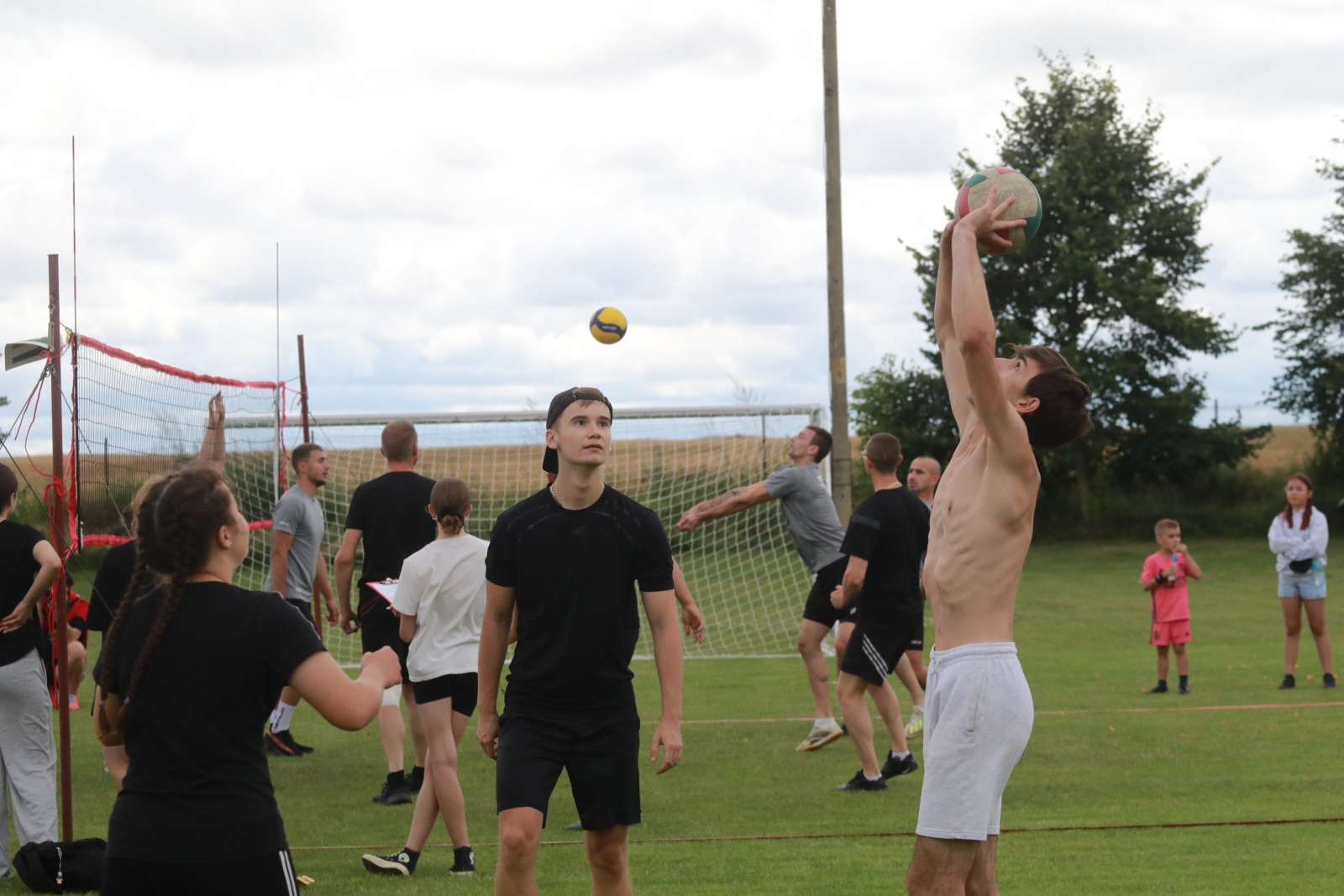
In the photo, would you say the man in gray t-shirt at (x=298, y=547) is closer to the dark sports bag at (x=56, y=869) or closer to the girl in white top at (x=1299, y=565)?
the dark sports bag at (x=56, y=869)

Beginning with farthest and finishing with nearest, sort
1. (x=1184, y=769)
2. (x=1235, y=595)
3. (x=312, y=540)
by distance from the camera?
(x=1235, y=595)
(x=312, y=540)
(x=1184, y=769)

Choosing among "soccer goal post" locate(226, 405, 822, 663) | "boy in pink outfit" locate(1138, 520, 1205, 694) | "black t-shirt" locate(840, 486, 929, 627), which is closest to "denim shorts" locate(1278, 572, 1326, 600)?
"boy in pink outfit" locate(1138, 520, 1205, 694)

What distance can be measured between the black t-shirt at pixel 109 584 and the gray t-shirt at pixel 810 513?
4682mm

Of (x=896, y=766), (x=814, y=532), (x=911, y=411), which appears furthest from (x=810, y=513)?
(x=911, y=411)

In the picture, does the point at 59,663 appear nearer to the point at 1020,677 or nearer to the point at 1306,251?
the point at 1020,677

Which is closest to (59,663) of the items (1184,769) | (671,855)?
(671,855)

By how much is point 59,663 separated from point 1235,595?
22.5 metres

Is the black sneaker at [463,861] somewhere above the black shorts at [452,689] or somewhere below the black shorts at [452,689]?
below

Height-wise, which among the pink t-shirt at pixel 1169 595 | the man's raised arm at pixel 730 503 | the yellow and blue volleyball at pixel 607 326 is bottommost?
the pink t-shirt at pixel 1169 595

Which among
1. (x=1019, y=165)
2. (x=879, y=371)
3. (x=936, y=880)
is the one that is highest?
(x=1019, y=165)

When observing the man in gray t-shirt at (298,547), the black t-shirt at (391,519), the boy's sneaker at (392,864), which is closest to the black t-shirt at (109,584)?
the boy's sneaker at (392,864)

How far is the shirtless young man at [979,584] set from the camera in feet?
11.9

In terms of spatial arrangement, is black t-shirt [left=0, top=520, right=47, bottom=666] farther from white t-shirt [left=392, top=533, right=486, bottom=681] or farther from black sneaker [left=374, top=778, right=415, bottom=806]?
black sneaker [left=374, top=778, right=415, bottom=806]

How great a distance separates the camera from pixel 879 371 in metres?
37.5
